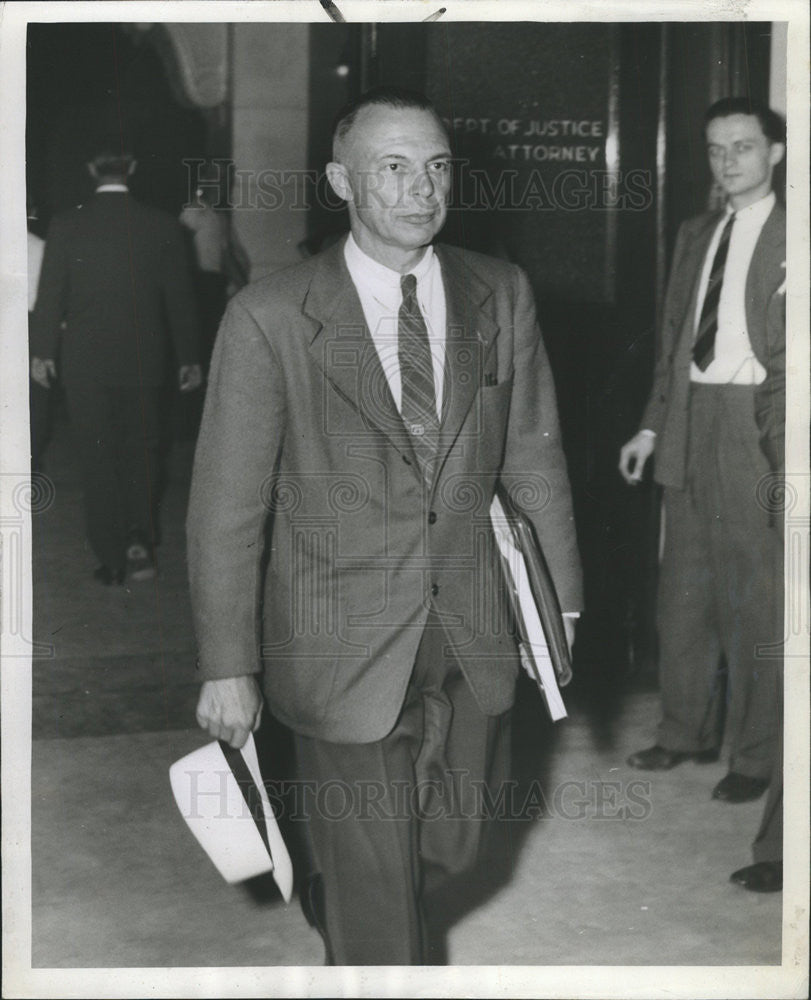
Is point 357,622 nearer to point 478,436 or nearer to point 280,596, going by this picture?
point 280,596

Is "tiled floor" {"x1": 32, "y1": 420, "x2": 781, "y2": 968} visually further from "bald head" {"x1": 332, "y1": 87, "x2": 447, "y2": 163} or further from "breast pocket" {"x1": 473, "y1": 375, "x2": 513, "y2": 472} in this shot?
"bald head" {"x1": 332, "y1": 87, "x2": 447, "y2": 163}

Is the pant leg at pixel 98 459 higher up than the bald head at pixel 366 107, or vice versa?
the bald head at pixel 366 107

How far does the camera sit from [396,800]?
3.04m

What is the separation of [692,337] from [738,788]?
1.18m

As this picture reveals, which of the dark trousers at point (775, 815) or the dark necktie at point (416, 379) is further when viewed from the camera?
the dark trousers at point (775, 815)

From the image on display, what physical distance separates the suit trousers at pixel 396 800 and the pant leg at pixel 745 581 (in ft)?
2.19

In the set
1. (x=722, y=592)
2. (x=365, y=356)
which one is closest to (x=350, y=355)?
(x=365, y=356)

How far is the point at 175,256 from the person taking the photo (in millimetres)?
3059

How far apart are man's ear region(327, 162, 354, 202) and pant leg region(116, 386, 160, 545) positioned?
25.5 inches

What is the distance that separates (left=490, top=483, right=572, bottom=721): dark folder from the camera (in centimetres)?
304

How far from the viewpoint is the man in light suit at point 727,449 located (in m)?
3.18

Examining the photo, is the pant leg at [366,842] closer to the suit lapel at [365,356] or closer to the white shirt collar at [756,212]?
the suit lapel at [365,356]
